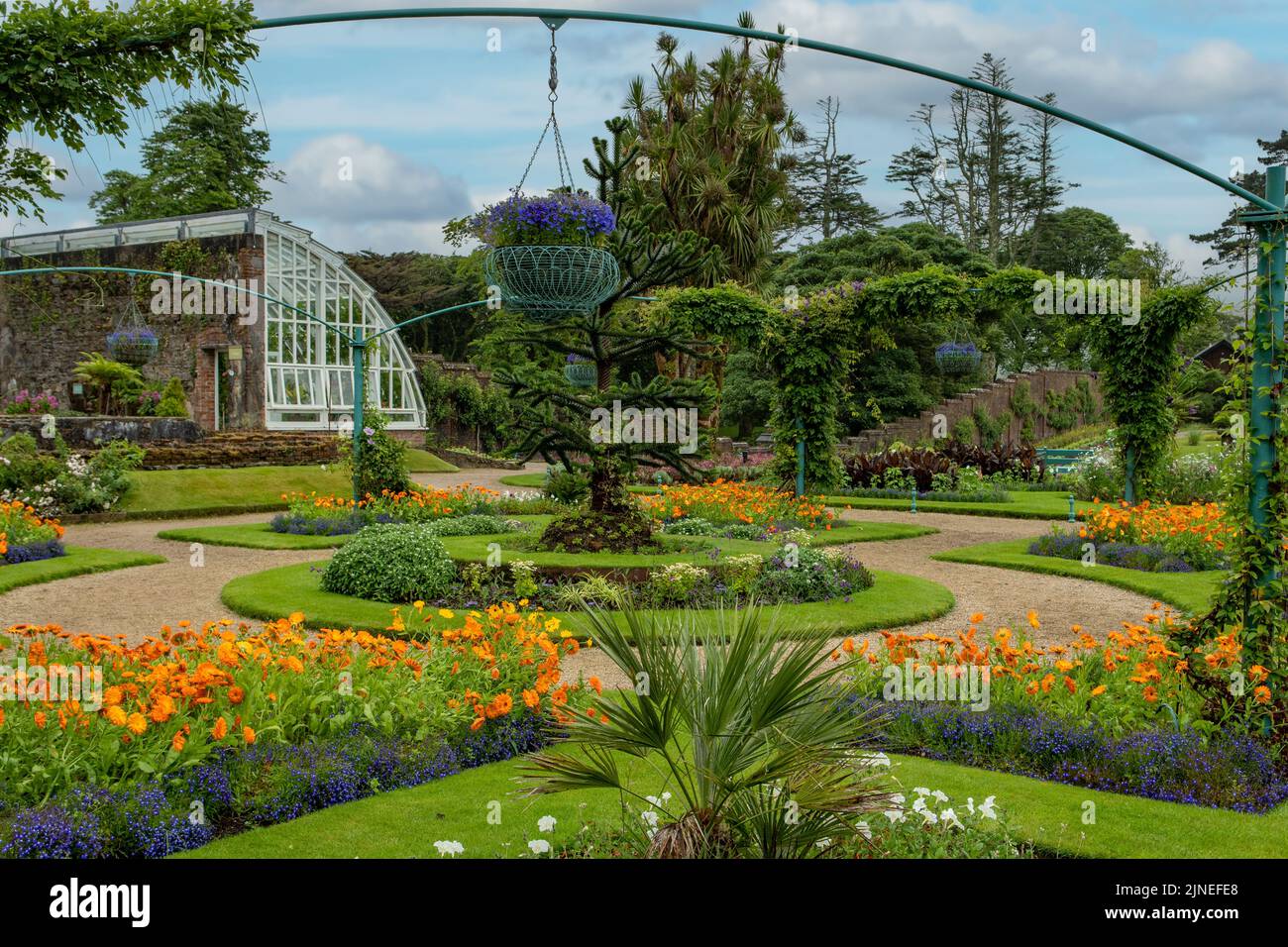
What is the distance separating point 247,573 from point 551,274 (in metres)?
5.87

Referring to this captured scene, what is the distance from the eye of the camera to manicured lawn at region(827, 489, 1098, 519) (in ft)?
67.4

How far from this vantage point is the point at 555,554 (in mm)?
12039

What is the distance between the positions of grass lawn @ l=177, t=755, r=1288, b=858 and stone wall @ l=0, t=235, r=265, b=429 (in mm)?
27016

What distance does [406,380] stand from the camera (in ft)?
117

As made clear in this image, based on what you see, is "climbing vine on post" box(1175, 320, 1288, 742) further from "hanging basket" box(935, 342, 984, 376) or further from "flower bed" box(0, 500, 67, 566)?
"hanging basket" box(935, 342, 984, 376)

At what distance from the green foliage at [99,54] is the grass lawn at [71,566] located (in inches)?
314

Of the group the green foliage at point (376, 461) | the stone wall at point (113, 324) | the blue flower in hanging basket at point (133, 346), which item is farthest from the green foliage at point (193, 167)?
the green foliage at point (376, 461)

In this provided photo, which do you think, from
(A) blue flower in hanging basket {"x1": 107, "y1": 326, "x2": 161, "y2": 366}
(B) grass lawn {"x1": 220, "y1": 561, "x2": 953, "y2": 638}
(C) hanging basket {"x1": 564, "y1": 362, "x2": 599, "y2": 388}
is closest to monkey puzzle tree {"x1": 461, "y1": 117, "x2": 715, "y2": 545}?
(B) grass lawn {"x1": 220, "y1": 561, "x2": 953, "y2": 638}

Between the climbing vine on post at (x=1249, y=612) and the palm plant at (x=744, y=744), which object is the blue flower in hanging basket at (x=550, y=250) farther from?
the palm plant at (x=744, y=744)

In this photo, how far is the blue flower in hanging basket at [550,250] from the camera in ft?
32.2
